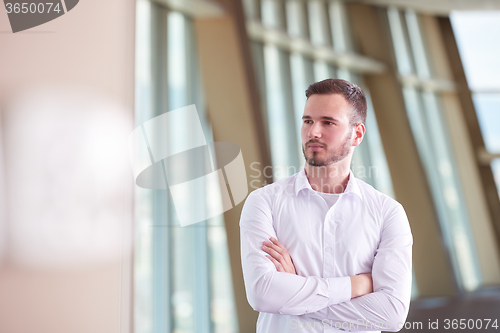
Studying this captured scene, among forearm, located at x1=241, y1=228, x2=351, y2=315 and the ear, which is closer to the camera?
forearm, located at x1=241, y1=228, x2=351, y2=315

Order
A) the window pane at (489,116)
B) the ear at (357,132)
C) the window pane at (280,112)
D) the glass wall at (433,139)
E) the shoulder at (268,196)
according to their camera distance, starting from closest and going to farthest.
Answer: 1. the shoulder at (268,196)
2. the ear at (357,132)
3. the window pane at (280,112)
4. the glass wall at (433,139)
5. the window pane at (489,116)

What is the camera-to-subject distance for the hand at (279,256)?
126 centimetres

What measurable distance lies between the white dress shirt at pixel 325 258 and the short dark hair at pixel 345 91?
0.91 feet

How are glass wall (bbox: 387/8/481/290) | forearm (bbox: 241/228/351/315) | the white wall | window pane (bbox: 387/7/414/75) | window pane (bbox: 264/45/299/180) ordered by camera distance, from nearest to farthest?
forearm (bbox: 241/228/351/315)
the white wall
window pane (bbox: 264/45/299/180)
glass wall (bbox: 387/8/481/290)
window pane (bbox: 387/7/414/75)

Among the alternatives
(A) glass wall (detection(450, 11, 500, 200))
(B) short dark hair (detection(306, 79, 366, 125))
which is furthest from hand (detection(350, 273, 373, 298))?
(A) glass wall (detection(450, 11, 500, 200))

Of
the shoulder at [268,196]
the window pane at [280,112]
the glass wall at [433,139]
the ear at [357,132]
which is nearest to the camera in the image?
the shoulder at [268,196]

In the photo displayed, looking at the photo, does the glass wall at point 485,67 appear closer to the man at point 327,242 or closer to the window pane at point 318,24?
the window pane at point 318,24

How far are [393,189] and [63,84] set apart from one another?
252cm

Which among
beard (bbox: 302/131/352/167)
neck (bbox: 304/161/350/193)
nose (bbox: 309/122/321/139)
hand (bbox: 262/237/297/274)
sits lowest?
hand (bbox: 262/237/297/274)

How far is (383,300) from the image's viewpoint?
125 cm

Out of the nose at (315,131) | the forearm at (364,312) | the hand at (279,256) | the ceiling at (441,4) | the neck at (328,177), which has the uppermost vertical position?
the ceiling at (441,4)

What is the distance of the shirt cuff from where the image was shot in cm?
122

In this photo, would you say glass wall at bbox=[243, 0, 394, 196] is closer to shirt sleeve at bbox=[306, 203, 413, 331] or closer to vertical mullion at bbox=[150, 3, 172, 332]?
vertical mullion at bbox=[150, 3, 172, 332]

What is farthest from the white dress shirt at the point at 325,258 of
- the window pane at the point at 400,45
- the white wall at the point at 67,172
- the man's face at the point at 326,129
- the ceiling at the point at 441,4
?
the ceiling at the point at 441,4
